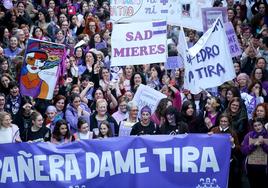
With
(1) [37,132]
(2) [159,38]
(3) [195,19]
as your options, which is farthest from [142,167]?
(3) [195,19]

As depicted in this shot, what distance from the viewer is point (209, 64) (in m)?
16.8

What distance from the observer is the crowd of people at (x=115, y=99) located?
1496cm

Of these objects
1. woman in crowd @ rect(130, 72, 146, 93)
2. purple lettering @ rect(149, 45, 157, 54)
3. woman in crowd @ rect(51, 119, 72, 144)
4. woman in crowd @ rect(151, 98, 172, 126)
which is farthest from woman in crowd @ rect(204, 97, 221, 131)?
woman in crowd @ rect(51, 119, 72, 144)

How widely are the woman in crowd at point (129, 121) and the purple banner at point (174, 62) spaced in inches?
105

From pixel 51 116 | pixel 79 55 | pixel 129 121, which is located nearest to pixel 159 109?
pixel 129 121

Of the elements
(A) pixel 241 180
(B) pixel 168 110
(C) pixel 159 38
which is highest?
(C) pixel 159 38

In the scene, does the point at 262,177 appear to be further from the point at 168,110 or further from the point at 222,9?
the point at 222,9

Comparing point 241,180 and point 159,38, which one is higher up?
point 159,38

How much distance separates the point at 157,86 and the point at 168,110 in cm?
352

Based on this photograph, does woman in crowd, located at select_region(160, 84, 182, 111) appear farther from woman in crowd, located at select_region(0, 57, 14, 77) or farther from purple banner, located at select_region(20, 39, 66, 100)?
woman in crowd, located at select_region(0, 57, 14, 77)

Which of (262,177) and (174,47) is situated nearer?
(262,177)

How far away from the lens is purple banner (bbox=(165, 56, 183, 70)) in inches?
730

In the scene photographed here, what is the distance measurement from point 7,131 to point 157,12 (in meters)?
4.71

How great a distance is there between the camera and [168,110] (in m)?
15.4
